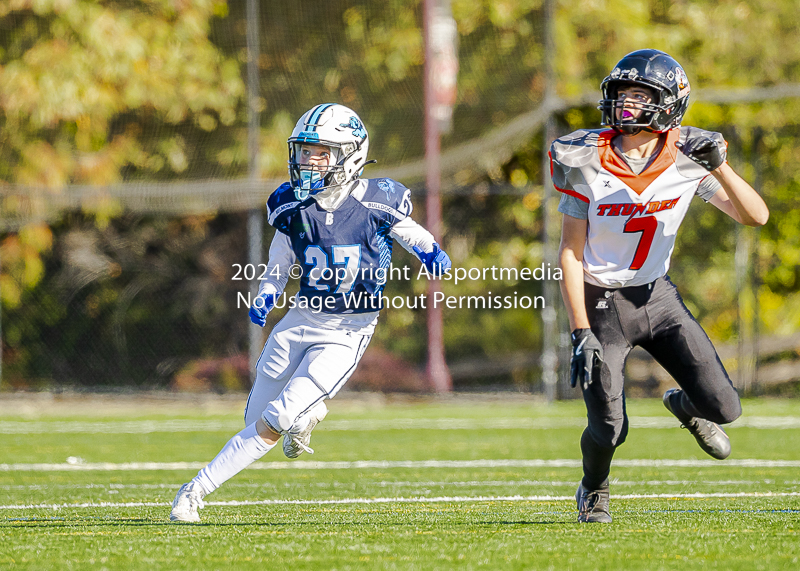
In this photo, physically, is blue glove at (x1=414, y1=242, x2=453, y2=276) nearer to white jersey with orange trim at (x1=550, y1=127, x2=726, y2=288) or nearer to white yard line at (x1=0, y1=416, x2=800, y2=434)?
white jersey with orange trim at (x1=550, y1=127, x2=726, y2=288)

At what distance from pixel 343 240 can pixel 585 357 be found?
120 cm

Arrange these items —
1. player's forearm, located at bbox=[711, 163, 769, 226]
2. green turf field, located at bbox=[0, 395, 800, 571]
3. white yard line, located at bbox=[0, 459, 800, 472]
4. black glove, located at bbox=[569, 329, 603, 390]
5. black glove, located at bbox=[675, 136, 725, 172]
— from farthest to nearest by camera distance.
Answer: white yard line, located at bbox=[0, 459, 800, 472] → player's forearm, located at bbox=[711, 163, 769, 226] → black glove, located at bbox=[675, 136, 725, 172] → black glove, located at bbox=[569, 329, 603, 390] → green turf field, located at bbox=[0, 395, 800, 571]

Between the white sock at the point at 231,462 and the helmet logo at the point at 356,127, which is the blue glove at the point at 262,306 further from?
the helmet logo at the point at 356,127

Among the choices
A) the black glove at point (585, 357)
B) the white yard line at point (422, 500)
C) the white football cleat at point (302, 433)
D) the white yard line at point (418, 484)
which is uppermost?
the black glove at point (585, 357)

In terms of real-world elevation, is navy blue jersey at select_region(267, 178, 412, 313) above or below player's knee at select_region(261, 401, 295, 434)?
above

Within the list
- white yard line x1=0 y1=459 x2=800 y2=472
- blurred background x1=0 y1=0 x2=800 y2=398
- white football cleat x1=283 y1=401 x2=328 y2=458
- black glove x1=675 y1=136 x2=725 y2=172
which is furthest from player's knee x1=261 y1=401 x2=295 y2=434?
blurred background x1=0 y1=0 x2=800 y2=398

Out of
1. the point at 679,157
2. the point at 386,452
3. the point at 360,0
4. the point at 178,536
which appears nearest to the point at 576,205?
the point at 679,157

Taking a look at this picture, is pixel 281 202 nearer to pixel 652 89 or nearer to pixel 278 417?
pixel 278 417

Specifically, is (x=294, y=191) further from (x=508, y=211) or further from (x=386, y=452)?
(x=508, y=211)

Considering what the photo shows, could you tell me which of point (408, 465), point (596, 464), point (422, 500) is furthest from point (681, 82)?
point (408, 465)

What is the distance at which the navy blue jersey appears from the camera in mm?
4895

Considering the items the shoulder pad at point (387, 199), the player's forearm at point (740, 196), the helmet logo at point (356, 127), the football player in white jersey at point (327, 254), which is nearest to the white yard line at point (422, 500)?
the football player in white jersey at point (327, 254)

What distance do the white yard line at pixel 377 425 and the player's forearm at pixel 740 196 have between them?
16.2 ft

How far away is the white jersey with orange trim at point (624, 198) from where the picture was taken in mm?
4629
